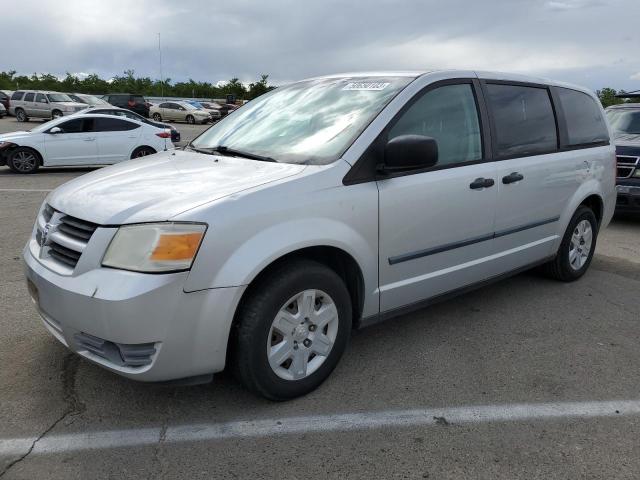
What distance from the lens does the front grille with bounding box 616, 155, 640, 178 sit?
770cm

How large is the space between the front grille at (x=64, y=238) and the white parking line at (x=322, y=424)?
830mm

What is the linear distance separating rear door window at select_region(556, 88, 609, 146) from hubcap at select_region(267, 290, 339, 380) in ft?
9.73

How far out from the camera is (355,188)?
307cm

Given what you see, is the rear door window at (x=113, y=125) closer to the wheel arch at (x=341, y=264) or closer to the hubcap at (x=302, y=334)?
the wheel arch at (x=341, y=264)

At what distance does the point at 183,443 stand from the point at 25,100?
32503 millimetres

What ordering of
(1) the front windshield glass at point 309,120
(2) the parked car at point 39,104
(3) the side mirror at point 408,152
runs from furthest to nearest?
(2) the parked car at point 39,104 → (1) the front windshield glass at point 309,120 → (3) the side mirror at point 408,152

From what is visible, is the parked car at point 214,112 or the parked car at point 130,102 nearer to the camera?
the parked car at point 130,102

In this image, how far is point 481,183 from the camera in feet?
12.3

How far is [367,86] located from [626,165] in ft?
18.8

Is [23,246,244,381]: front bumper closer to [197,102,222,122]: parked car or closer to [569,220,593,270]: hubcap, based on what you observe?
[569,220,593,270]: hubcap

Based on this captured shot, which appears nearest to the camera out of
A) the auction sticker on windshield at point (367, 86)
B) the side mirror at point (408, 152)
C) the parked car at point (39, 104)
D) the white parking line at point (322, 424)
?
the white parking line at point (322, 424)

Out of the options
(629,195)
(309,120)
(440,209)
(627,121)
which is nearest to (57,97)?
(627,121)

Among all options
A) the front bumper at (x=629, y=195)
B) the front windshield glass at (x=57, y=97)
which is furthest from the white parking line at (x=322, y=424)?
the front windshield glass at (x=57, y=97)

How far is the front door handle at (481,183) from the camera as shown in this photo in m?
3.70
